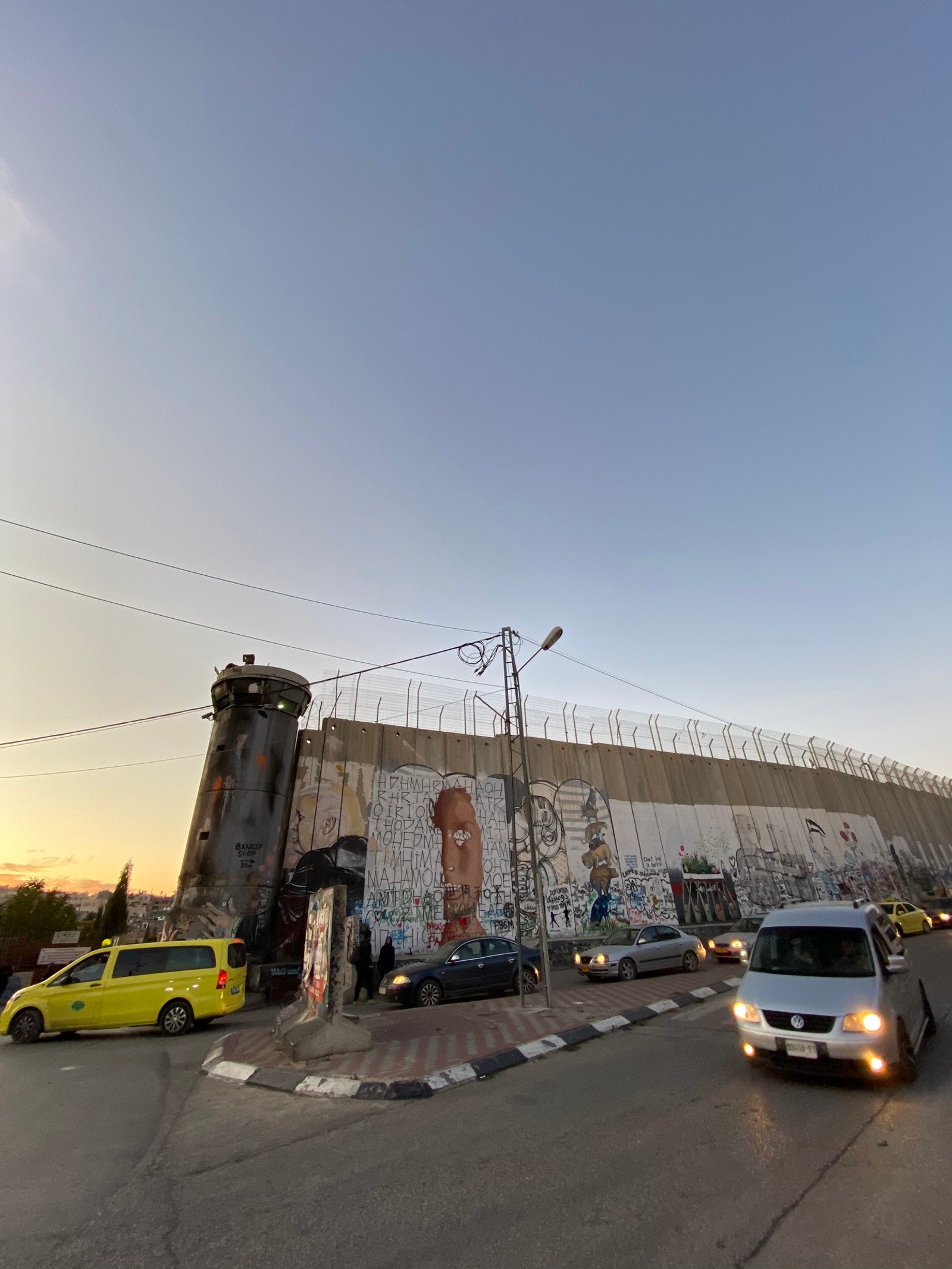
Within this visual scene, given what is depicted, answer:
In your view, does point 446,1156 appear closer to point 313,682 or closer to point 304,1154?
point 304,1154

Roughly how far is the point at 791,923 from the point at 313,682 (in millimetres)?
17419

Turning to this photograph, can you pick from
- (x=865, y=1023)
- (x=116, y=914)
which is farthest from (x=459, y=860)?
(x=116, y=914)

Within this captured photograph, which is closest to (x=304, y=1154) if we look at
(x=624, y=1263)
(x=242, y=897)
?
(x=624, y=1263)

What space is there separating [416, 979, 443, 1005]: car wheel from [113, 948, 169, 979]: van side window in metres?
5.59

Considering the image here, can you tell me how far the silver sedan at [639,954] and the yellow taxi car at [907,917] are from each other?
12.1 m

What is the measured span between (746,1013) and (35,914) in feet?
253

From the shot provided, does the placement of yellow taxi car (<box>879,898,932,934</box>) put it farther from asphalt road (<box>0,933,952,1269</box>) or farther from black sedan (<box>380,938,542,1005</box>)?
asphalt road (<box>0,933,952,1269</box>)

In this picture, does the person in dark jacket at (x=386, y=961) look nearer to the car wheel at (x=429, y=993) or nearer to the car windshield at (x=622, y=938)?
the car wheel at (x=429, y=993)

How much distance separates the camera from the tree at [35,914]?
56781 millimetres

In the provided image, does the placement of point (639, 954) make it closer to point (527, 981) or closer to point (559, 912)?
point (527, 981)

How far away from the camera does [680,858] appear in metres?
28.3

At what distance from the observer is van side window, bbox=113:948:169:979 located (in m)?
11.7

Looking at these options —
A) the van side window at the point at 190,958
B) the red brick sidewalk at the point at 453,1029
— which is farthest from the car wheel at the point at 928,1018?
the van side window at the point at 190,958

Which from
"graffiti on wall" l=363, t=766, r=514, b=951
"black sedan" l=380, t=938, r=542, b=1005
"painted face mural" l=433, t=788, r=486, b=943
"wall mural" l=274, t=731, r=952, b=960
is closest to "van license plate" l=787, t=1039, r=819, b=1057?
"black sedan" l=380, t=938, r=542, b=1005
